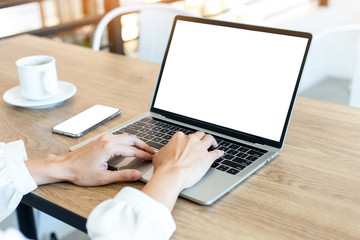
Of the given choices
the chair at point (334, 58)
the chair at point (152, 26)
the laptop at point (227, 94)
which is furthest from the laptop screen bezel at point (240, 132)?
the chair at point (334, 58)

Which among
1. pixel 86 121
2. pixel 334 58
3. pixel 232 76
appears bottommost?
pixel 334 58

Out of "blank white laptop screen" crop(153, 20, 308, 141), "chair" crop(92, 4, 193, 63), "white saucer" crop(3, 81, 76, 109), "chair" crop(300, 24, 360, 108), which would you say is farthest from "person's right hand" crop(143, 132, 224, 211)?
"chair" crop(300, 24, 360, 108)

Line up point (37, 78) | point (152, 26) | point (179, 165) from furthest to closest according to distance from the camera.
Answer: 1. point (152, 26)
2. point (37, 78)
3. point (179, 165)

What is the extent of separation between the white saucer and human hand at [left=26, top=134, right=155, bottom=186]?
32 centimetres

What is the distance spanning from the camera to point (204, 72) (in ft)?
3.14

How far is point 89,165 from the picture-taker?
77 centimetres

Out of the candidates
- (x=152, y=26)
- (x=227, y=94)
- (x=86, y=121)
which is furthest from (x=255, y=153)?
(x=152, y=26)

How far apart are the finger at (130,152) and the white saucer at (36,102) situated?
1.28 ft

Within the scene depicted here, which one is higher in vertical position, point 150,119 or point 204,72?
point 204,72

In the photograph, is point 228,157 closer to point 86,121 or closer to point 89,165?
point 89,165

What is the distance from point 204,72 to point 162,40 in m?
0.83

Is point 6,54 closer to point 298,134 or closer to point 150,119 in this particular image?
point 150,119

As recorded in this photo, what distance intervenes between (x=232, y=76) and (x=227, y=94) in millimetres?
41

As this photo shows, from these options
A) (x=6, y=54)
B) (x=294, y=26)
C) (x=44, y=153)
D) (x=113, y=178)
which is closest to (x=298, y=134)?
(x=113, y=178)
